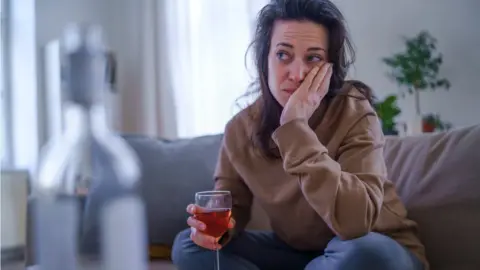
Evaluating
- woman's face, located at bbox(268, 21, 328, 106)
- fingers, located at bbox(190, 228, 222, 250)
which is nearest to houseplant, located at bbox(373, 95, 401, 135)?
woman's face, located at bbox(268, 21, 328, 106)

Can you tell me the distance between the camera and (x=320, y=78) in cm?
121

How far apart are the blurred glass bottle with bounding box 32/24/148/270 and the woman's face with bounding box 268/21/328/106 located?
2.89ft

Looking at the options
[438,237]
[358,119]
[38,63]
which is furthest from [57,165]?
[38,63]

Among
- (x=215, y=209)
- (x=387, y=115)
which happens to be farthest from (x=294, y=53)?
(x=387, y=115)

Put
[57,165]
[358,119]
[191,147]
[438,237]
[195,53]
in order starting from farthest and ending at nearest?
[195,53], [191,147], [438,237], [358,119], [57,165]

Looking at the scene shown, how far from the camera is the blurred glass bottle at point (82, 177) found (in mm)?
383

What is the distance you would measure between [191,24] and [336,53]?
7.31 ft

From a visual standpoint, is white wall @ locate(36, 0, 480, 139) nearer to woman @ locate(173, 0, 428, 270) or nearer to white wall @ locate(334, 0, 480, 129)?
white wall @ locate(334, 0, 480, 129)

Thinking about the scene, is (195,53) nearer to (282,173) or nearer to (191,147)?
(191,147)

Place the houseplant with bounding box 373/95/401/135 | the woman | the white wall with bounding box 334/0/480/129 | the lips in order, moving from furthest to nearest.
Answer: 1. the white wall with bounding box 334/0/480/129
2. the houseplant with bounding box 373/95/401/135
3. the lips
4. the woman

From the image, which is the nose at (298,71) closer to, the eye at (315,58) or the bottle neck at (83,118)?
the eye at (315,58)

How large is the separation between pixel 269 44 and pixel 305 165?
0.43 m

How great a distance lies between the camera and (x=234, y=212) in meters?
1.38

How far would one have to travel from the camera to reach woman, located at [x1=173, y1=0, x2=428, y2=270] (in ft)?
3.44
